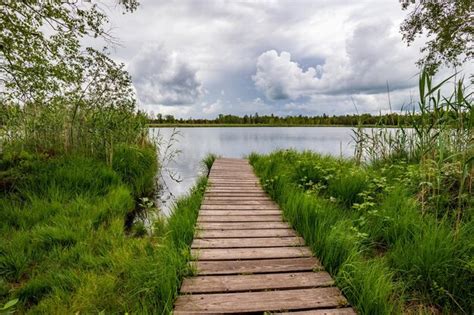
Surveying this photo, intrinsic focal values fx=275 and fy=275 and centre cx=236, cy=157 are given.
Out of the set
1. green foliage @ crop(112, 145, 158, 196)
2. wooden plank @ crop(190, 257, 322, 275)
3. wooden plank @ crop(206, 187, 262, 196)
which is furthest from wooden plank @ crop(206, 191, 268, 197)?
wooden plank @ crop(190, 257, 322, 275)

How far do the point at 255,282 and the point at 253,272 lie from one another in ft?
0.45

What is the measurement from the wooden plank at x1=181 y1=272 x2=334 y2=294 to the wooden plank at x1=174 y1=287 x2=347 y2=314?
5 centimetres

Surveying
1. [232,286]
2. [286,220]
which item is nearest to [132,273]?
[232,286]

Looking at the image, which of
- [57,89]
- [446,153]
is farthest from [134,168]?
[446,153]

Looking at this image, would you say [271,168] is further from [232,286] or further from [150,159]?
[232,286]

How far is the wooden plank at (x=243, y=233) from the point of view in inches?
113

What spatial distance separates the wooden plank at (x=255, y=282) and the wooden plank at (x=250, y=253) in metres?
0.28

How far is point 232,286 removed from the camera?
199 cm

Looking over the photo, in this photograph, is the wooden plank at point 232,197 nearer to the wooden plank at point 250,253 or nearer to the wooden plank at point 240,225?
the wooden plank at point 240,225

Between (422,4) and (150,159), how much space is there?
→ 10.8 m

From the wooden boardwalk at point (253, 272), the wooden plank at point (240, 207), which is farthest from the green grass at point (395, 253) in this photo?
the wooden plank at point (240, 207)

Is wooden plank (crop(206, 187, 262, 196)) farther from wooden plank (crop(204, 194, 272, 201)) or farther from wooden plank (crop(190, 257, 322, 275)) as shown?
wooden plank (crop(190, 257, 322, 275))

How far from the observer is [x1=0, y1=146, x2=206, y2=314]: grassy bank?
2.07 m

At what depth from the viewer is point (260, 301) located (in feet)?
5.98
